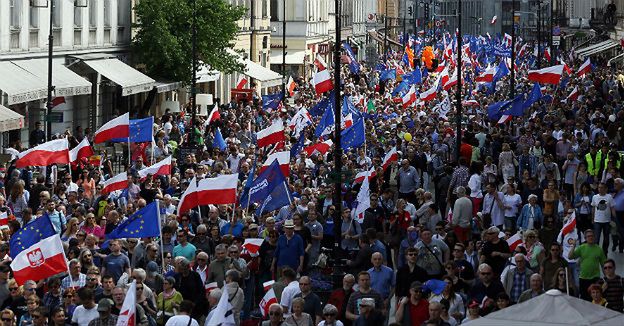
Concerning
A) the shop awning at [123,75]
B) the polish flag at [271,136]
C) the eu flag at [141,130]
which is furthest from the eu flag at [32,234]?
the shop awning at [123,75]

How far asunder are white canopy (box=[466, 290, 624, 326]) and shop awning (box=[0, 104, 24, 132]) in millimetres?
26056

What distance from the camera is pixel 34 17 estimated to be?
150 feet

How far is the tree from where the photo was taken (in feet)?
176

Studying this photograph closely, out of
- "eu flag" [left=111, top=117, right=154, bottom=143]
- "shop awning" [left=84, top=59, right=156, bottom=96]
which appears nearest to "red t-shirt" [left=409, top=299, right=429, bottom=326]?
"eu flag" [left=111, top=117, right=154, bottom=143]

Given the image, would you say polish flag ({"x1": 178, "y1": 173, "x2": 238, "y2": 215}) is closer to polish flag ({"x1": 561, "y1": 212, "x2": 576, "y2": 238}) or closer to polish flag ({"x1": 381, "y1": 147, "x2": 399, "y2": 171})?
polish flag ({"x1": 561, "y1": 212, "x2": 576, "y2": 238})

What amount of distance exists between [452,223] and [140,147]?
11.5 m

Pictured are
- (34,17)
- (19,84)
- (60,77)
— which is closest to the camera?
(19,84)

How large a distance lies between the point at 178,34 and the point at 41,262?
35755 millimetres

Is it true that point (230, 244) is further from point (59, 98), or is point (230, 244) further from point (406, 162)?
point (59, 98)

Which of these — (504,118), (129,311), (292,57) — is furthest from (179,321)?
(292,57)

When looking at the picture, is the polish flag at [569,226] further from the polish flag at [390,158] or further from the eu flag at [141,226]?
the polish flag at [390,158]

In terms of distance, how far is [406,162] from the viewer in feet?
96.6

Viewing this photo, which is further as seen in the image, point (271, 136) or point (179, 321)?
point (271, 136)

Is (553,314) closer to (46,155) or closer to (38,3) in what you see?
(46,155)
